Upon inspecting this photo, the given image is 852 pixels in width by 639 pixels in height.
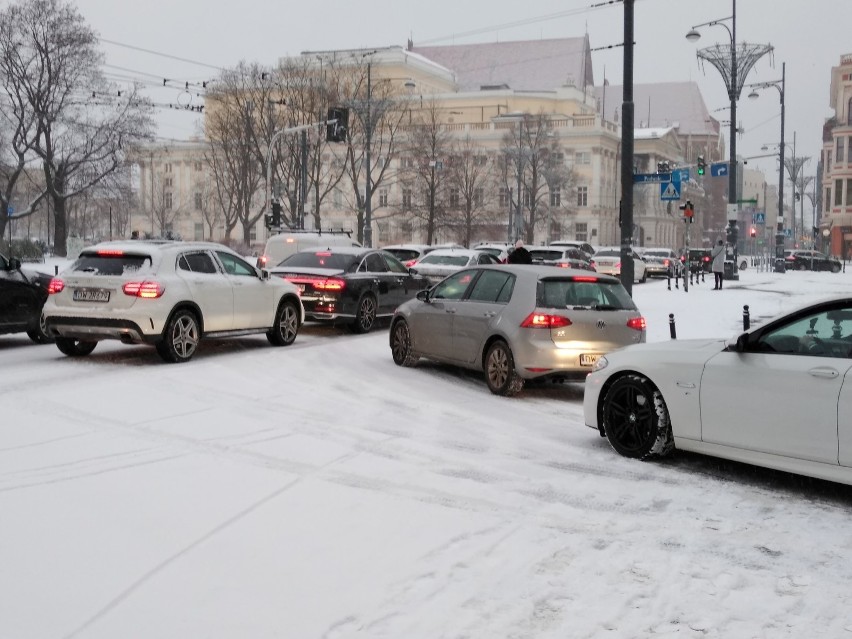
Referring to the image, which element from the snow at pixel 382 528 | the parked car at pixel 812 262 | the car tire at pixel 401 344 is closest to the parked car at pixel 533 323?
the snow at pixel 382 528

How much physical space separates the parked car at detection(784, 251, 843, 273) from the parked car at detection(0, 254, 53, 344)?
202 ft

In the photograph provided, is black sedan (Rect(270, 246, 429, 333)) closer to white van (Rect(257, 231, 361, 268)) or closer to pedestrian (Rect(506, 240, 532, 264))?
pedestrian (Rect(506, 240, 532, 264))

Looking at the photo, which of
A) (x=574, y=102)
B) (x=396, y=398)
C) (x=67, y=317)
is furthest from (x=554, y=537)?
(x=574, y=102)

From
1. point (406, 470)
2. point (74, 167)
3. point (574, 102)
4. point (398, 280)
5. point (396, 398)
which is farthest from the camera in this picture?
point (574, 102)

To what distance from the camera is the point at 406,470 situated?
304 inches

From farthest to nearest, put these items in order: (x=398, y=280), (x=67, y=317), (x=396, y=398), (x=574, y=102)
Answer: (x=574, y=102) < (x=398, y=280) < (x=67, y=317) < (x=396, y=398)

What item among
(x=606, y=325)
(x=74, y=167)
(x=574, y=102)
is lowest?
(x=606, y=325)

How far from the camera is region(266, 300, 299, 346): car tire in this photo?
1602cm

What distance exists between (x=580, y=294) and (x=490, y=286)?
122 cm

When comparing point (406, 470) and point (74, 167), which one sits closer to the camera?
point (406, 470)

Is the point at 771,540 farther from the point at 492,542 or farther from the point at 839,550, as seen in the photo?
the point at 492,542

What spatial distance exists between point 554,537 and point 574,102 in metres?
111

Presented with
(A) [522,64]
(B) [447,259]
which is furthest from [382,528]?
(A) [522,64]

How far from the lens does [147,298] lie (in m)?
13.2
